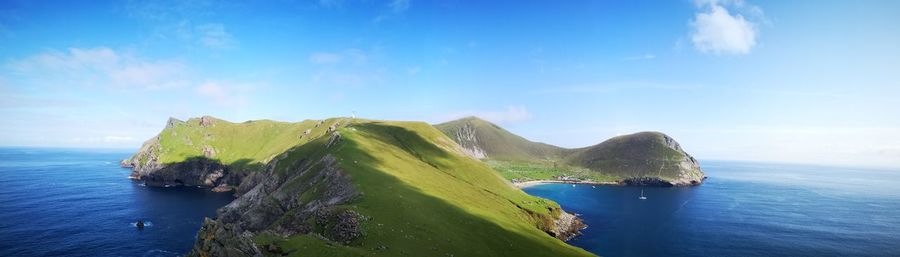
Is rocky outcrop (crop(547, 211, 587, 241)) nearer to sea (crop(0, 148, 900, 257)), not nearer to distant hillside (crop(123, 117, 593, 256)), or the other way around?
distant hillside (crop(123, 117, 593, 256))

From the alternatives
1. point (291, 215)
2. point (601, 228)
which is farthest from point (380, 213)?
point (601, 228)

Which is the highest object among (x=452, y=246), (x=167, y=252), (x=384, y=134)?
(x=384, y=134)

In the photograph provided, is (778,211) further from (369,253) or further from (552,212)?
(369,253)

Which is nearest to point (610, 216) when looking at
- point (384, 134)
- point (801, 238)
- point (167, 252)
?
point (801, 238)

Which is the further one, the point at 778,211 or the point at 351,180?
the point at 778,211

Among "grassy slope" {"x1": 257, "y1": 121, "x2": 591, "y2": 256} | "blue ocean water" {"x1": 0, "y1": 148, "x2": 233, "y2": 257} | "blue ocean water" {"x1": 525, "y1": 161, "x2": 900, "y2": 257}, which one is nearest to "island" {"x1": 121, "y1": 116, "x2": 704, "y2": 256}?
"grassy slope" {"x1": 257, "y1": 121, "x2": 591, "y2": 256}

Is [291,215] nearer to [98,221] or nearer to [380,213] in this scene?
[380,213]

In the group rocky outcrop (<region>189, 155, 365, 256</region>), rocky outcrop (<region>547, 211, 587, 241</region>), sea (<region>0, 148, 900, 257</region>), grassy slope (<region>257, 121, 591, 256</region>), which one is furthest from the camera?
rocky outcrop (<region>547, 211, 587, 241</region>)
